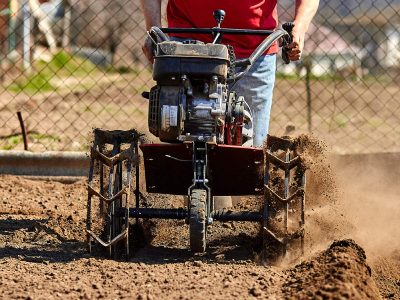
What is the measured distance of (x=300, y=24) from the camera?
591 cm

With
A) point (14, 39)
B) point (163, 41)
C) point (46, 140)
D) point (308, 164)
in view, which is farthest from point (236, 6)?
point (14, 39)

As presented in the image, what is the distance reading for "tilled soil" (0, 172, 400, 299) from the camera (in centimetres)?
445

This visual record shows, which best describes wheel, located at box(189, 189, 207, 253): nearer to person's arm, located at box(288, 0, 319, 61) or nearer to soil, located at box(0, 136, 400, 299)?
soil, located at box(0, 136, 400, 299)

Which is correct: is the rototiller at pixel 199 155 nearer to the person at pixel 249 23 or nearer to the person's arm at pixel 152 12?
the person at pixel 249 23

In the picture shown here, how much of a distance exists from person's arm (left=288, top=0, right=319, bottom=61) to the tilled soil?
1.17 meters

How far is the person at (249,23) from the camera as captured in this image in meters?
6.04

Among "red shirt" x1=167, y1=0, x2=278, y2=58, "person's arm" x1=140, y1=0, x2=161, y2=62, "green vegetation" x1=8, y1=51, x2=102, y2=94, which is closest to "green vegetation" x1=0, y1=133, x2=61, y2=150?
"person's arm" x1=140, y1=0, x2=161, y2=62

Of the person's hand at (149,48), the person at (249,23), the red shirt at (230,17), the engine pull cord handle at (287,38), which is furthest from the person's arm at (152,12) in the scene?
the engine pull cord handle at (287,38)

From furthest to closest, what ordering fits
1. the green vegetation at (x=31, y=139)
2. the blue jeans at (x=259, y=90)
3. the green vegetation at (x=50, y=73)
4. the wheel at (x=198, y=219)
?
the green vegetation at (x=50, y=73) < the green vegetation at (x=31, y=139) < the blue jeans at (x=259, y=90) < the wheel at (x=198, y=219)

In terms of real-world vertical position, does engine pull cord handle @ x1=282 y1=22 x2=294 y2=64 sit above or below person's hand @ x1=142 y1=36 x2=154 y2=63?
above

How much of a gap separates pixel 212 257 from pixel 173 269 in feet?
1.71

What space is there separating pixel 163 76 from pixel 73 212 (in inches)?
85.0

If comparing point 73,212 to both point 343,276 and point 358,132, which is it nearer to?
point 343,276

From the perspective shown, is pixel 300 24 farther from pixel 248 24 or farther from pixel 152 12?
pixel 152 12
